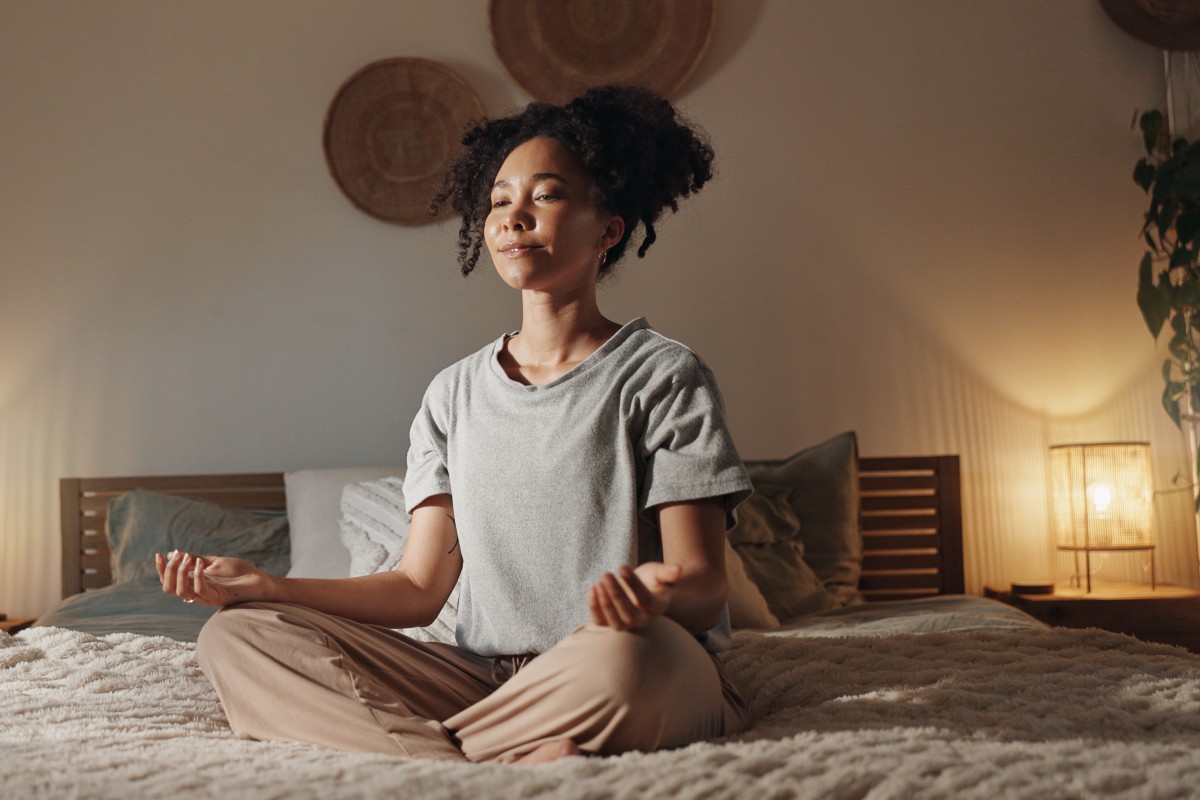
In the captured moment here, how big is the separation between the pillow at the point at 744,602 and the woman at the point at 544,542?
3.17ft

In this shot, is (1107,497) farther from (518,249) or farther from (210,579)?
(210,579)

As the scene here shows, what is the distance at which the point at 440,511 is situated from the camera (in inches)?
61.9

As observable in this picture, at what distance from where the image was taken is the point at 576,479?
139 centimetres

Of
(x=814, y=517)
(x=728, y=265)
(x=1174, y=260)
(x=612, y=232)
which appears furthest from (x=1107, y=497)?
(x=612, y=232)

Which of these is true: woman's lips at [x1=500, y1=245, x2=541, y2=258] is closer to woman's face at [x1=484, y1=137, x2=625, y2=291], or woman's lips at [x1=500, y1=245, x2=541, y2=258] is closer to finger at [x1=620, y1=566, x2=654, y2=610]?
woman's face at [x1=484, y1=137, x2=625, y2=291]

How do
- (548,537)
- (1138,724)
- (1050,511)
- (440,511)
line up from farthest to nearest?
1. (1050,511)
2. (440,511)
3. (548,537)
4. (1138,724)

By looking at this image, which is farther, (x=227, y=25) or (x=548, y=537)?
(x=227, y=25)

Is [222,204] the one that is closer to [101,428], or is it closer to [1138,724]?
[101,428]

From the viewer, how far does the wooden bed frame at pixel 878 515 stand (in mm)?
3119

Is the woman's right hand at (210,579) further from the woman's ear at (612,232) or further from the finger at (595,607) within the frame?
the woman's ear at (612,232)

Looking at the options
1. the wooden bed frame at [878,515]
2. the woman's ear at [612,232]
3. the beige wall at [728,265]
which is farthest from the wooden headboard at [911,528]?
the woman's ear at [612,232]

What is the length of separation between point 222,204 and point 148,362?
0.50 metres

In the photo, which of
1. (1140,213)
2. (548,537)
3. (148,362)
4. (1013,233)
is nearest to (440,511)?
(548,537)

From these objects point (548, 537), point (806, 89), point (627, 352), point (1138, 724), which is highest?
point (806, 89)
